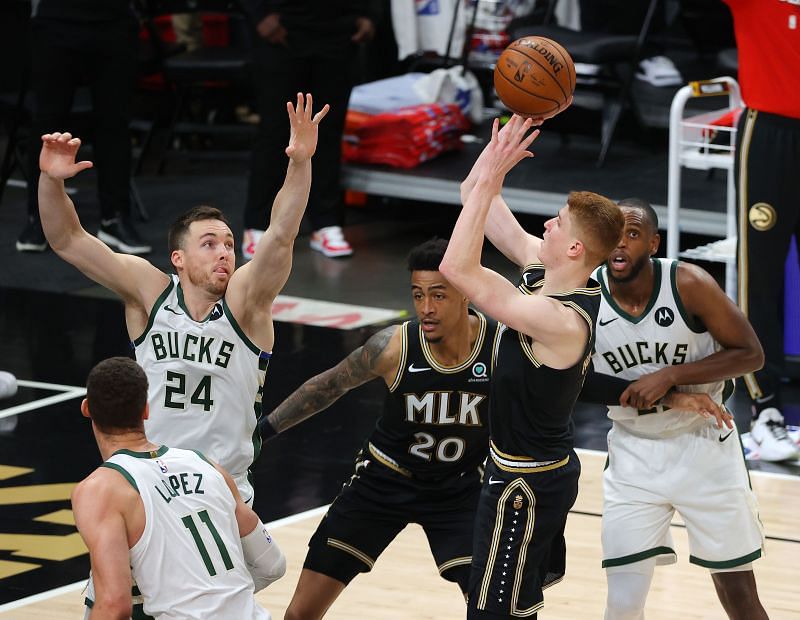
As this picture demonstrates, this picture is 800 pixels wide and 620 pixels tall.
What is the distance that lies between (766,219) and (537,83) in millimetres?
2422

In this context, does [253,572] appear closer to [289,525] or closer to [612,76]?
[289,525]

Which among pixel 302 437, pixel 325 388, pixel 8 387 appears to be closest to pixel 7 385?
pixel 8 387

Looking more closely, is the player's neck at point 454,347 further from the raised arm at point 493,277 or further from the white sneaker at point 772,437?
the white sneaker at point 772,437

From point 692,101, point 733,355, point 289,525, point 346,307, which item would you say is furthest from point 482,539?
point 692,101

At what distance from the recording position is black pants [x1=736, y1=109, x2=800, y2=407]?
7199 mm

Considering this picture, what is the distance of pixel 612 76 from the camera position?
434 inches

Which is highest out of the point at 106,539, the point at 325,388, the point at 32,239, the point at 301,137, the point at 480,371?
the point at 301,137

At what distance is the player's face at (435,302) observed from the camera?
15.9ft

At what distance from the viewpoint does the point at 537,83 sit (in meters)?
5.20

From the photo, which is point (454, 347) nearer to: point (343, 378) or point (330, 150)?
point (343, 378)

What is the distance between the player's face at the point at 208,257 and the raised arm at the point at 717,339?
1310 mm

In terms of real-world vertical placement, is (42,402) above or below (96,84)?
below

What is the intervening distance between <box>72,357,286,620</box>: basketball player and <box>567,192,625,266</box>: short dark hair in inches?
48.1

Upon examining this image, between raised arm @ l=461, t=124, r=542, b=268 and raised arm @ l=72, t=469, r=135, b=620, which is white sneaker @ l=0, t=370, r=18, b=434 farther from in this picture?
raised arm @ l=72, t=469, r=135, b=620
